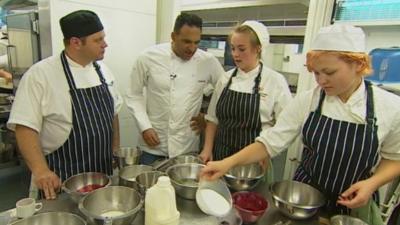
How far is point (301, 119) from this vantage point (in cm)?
128

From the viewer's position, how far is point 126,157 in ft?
5.06

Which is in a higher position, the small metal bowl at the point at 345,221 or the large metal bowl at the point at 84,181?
the small metal bowl at the point at 345,221

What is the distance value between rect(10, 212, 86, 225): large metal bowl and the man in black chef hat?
0.30m

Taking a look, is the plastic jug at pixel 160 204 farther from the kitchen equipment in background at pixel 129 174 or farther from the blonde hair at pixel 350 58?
the blonde hair at pixel 350 58

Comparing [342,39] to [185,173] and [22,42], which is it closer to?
[185,173]

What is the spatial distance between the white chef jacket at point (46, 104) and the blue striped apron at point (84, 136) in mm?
25

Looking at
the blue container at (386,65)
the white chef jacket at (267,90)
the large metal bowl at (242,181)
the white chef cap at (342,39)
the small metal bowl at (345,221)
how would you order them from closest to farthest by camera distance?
the small metal bowl at (345,221)
the white chef cap at (342,39)
the large metal bowl at (242,181)
the white chef jacket at (267,90)
the blue container at (386,65)

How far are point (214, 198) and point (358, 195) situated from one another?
518 millimetres

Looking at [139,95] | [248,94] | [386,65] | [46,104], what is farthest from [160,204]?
[386,65]

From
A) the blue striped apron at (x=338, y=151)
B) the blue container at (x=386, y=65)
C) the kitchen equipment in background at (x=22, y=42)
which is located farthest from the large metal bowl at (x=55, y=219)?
the blue container at (x=386, y=65)

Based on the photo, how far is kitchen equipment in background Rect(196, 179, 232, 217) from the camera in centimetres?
97

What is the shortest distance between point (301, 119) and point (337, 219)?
0.45 m

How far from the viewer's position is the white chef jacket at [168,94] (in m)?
1.86

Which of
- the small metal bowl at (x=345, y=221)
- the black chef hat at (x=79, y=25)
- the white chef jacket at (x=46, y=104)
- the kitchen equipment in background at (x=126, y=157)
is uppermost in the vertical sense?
the black chef hat at (x=79, y=25)
